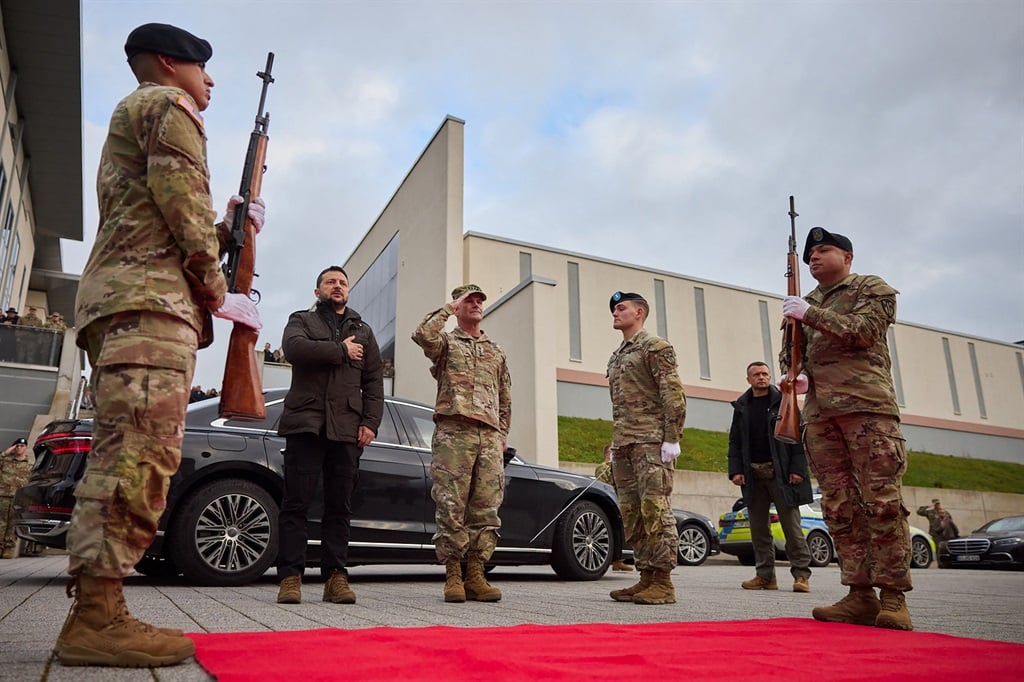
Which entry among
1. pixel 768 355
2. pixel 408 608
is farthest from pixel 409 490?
pixel 768 355

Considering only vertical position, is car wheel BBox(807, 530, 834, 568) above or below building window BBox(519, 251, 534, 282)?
below

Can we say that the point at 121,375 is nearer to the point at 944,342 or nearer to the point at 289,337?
the point at 289,337

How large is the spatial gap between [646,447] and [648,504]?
1.29ft

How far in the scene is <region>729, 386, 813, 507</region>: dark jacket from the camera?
7.55 m

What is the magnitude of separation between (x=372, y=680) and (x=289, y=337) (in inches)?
119

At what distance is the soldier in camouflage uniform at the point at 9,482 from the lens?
415 inches

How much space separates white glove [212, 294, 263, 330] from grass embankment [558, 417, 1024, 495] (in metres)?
19.2

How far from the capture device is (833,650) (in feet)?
9.85

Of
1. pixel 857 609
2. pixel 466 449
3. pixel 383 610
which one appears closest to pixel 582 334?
pixel 466 449

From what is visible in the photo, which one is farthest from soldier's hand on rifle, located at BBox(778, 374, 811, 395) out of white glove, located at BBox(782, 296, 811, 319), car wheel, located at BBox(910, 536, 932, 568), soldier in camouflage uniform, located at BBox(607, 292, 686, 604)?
car wheel, located at BBox(910, 536, 932, 568)

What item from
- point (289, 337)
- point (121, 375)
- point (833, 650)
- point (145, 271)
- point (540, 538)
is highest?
point (289, 337)

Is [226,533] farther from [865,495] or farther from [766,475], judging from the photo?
[766,475]

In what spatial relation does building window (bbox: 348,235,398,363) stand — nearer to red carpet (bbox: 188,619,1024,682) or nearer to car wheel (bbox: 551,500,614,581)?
car wheel (bbox: 551,500,614,581)

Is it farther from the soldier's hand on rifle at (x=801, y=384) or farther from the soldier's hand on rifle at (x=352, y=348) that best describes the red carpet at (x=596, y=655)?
the soldier's hand on rifle at (x=352, y=348)
